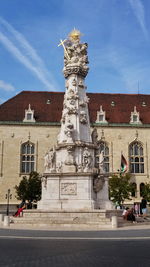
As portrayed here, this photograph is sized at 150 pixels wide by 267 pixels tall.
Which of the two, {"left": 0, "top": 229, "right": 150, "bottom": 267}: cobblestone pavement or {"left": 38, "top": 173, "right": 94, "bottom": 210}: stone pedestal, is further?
{"left": 38, "top": 173, "right": 94, "bottom": 210}: stone pedestal

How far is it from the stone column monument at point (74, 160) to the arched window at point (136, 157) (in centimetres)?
3186

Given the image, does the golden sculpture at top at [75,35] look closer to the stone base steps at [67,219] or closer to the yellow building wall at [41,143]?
the stone base steps at [67,219]

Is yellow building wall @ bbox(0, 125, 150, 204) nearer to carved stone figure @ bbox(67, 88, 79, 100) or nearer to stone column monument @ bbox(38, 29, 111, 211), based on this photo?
stone column monument @ bbox(38, 29, 111, 211)

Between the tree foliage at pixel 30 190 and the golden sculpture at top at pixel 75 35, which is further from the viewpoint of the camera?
the tree foliage at pixel 30 190

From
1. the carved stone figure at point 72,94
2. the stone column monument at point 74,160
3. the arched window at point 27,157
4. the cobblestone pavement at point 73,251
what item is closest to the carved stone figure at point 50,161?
the stone column monument at point 74,160

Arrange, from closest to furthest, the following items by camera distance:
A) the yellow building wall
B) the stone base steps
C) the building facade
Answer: the stone base steps
the yellow building wall
the building facade

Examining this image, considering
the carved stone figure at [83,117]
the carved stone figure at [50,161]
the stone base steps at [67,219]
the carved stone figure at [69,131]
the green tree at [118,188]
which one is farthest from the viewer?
the green tree at [118,188]

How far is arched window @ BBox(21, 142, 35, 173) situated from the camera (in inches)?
2067

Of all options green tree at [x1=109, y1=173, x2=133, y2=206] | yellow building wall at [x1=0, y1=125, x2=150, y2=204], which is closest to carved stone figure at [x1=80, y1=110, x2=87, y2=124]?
green tree at [x1=109, y1=173, x2=133, y2=206]

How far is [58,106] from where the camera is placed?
56.3 meters

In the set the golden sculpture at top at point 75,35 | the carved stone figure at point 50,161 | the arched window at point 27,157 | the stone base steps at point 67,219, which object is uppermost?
the golden sculpture at top at point 75,35

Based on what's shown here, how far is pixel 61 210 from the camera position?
19.3 metres

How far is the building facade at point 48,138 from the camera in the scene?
5188 cm

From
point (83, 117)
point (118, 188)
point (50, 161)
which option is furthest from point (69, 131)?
point (118, 188)
